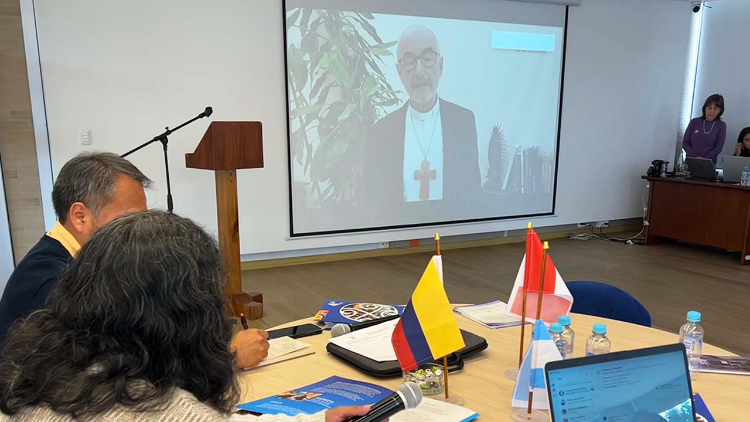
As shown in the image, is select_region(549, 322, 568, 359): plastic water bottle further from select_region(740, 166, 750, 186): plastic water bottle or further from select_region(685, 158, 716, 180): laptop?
select_region(685, 158, 716, 180): laptop

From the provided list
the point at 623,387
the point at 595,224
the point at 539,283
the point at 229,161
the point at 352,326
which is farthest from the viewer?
the point at 595,224

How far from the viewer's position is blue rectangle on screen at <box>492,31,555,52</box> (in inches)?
226

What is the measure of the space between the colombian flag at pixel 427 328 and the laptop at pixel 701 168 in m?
5.63

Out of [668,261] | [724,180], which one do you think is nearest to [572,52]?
[724,180]

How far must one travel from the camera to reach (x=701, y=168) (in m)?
5.83

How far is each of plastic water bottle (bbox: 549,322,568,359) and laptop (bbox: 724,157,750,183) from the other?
5.17 meters

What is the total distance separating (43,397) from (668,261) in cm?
Answer: 587

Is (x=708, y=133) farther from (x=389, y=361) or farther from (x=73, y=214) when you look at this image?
(x=73, y=214)

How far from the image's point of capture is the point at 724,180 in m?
5.70

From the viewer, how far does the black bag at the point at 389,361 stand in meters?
1.47

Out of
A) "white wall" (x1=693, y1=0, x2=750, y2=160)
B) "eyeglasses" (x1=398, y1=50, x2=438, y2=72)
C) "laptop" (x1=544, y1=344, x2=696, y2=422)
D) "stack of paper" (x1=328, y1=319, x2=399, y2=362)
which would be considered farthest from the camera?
"white wall" (x1=693, y1=0, x2=750, y2=160)

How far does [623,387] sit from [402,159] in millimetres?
4509

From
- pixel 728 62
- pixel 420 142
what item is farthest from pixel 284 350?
pixel 728 62

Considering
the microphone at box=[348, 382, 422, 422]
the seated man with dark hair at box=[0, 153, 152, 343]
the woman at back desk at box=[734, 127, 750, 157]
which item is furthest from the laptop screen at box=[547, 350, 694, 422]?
the woman at back desk at box=[734, 127, 750, 157]
